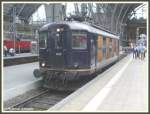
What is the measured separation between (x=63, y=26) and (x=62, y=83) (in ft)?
8.11

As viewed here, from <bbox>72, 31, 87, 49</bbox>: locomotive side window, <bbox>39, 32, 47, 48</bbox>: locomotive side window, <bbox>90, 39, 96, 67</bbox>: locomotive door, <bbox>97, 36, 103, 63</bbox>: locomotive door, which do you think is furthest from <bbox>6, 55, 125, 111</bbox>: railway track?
<bbox>39, 32, 47, 48</bbox>: locomotive side window

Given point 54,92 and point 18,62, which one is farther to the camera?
point 18,62

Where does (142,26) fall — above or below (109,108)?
above

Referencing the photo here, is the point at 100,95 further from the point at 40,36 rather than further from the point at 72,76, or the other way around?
→ the point at 40,36

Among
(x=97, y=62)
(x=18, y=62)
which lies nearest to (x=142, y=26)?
(x=18, y=62)

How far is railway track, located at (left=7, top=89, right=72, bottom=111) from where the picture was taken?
46.7ft

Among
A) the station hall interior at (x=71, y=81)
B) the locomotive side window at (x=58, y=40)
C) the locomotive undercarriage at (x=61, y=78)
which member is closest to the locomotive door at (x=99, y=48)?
the station hall interior at (x=71, y=81)

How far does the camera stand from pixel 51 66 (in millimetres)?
18844

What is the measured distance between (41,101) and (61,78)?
7.01 feet

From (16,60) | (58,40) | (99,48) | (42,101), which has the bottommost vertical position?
(42,101)

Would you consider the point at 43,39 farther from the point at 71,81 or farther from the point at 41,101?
the point at 41,101

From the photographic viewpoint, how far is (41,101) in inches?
640

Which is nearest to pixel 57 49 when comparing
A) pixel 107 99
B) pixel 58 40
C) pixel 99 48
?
pixel 58 40

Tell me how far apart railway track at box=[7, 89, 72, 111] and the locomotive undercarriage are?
0.31 m
